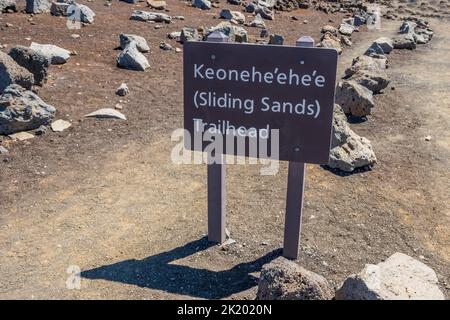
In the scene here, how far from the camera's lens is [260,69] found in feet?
14.1

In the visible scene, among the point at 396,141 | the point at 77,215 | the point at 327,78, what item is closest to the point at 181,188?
the point at 77,215

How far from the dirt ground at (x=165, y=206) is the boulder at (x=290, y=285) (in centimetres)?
54

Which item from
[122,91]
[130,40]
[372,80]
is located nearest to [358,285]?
[122,91]

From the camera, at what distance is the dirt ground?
4.66 meters

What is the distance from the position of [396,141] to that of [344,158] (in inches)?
68.4

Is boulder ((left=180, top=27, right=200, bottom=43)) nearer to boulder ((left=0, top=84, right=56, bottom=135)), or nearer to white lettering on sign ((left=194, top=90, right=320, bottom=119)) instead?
boulder ((left=0, top=84, right=56, bottom=135))

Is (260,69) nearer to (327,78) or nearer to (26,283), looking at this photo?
(327,78)

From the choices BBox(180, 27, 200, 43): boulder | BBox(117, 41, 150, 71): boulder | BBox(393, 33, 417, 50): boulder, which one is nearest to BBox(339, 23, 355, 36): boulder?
BBox(393, 33, 417, 50): boulder

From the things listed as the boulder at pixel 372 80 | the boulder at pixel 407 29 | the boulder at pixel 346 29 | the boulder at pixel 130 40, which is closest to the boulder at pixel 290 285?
the boulder at pixel 372 80

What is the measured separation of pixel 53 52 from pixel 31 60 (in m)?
1.53

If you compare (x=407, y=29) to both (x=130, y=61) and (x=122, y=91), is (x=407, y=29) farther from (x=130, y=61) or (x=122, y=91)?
(x=122, y=91)

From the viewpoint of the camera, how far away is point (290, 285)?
3828mm

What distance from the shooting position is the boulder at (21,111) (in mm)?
7379

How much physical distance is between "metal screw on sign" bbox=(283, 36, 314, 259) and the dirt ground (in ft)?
0.68
